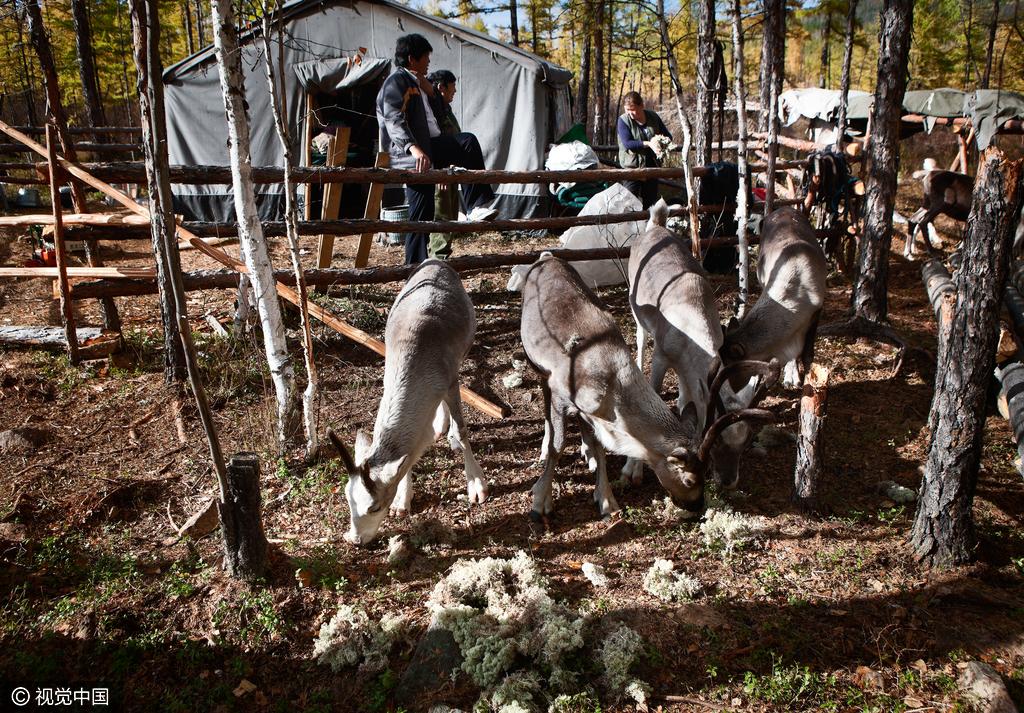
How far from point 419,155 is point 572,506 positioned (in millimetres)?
4454

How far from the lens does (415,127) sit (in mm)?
7555

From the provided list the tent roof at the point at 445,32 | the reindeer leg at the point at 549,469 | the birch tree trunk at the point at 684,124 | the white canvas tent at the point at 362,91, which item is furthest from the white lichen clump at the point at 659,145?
the reindeer leg at the point at 549,469

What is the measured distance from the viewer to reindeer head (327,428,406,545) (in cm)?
381

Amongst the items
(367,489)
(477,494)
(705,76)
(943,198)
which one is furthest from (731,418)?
(943,198)

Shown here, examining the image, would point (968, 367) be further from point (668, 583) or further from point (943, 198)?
point (943, 198)

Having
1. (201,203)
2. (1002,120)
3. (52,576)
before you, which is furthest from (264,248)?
(1002,120)

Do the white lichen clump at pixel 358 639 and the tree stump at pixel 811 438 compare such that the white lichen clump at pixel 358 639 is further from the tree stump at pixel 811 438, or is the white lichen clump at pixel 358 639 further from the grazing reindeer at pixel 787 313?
the grazing reindeer at pixel 787 313

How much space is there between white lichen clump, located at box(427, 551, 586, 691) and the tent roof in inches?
417

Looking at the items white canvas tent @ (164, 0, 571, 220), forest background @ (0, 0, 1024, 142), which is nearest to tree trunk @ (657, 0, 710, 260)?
white canvas tent @ (164, 0, 571, 220)

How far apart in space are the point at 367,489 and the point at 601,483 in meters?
1.67

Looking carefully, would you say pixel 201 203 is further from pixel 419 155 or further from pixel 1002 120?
pixel 1002 120

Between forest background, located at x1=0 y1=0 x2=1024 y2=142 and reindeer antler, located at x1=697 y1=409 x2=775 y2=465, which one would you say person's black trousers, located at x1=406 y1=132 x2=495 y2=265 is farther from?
forest background, located at x1=0 y1=0 x2=1024 y2=142

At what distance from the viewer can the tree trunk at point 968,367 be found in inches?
134

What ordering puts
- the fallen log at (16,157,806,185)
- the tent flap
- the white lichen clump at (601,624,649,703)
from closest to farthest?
the white lichen clump at (601,624,649,703) → the fallen log at (16,157,806,185) → the tent flap
